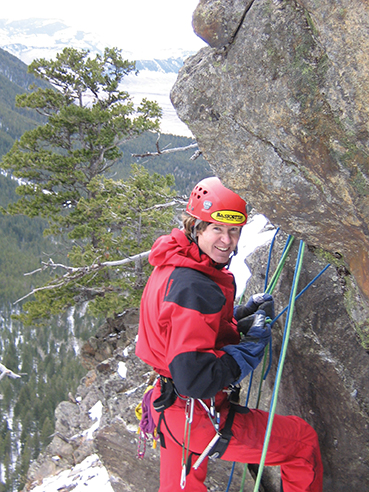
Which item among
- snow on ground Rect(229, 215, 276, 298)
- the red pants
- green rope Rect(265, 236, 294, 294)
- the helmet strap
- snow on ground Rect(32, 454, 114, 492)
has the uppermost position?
the helmet strap

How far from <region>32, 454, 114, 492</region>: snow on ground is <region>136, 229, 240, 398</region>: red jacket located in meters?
4.64

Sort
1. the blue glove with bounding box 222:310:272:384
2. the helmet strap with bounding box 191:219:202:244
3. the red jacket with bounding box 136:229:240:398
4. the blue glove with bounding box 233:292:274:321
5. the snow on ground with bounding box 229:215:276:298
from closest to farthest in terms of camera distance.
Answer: the red jacket with bounding box 136:229:240:398
the blue glove with bounding box 222:310:272:384
the helmet strap with bounding box 191:219:202:244
the blue glove with bounding box 233:292:274:321
the snow on ground with bounding box 229:215:276:298

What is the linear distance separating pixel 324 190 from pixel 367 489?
104 inches

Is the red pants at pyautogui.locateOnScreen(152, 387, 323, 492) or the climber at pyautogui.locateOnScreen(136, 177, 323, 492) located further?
the red pants at pyautogui.locateOnScreen(152, 387, 323, 492)

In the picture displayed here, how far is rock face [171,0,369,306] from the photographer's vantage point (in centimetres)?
169

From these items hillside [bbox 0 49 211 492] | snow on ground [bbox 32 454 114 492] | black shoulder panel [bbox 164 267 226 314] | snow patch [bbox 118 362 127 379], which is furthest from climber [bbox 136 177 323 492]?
hillside [bbox 0 49 211 492]

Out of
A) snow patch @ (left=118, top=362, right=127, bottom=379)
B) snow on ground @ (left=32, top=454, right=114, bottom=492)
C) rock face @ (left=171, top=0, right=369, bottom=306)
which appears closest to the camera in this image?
rock face @ (left=171, top=0, right=369, bottom=306)

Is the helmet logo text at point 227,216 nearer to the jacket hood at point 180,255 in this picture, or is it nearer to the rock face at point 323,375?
the jacket hood at point 180,255

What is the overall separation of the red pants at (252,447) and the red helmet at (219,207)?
1.33m

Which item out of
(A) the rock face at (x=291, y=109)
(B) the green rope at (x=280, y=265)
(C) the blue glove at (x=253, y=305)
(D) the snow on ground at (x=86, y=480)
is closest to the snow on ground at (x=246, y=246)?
(C) the blue glove at (x=253, y=305)

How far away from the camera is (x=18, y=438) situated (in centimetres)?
5222

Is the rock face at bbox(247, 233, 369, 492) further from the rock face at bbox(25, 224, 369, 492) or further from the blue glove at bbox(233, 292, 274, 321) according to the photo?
the blue glove at bbox(233, 292, 274, 321)

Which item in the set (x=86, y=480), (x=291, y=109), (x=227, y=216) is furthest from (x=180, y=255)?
(x=86, y=480)

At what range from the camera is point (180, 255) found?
2.58 metres
